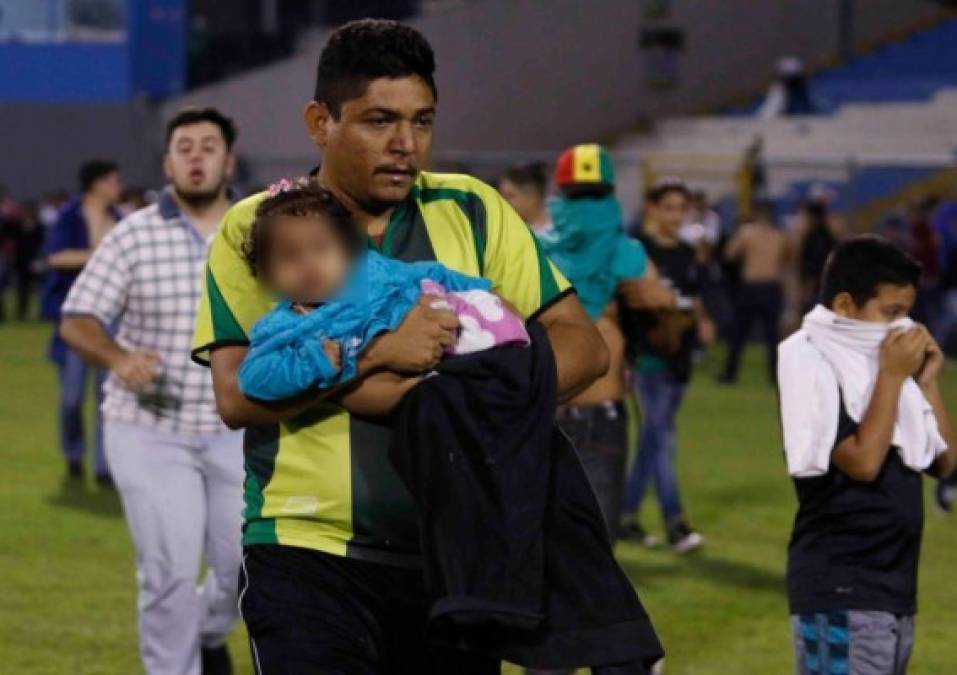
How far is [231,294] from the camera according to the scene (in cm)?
460

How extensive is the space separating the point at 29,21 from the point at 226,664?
32137 millimetres

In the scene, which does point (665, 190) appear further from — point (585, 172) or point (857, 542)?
point (857, 542)

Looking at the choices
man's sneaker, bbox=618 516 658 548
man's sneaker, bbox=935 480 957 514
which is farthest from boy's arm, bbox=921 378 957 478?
man's sneaker, bbox=935 480 957 514

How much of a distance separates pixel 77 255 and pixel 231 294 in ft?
33.1

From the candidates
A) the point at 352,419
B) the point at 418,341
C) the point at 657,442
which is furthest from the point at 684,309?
the point at 418,341

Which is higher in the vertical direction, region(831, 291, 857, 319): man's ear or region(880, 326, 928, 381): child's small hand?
region(831, 291, 857, 319): man's ear

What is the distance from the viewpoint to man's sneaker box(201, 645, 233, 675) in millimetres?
8117

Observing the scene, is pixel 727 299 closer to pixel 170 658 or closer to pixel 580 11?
pixel 580 11

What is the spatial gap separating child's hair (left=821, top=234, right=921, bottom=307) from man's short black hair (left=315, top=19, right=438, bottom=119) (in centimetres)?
218

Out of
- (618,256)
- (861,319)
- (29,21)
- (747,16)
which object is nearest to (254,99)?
(29,21)

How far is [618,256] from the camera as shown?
931cm

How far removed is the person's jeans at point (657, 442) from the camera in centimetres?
1257

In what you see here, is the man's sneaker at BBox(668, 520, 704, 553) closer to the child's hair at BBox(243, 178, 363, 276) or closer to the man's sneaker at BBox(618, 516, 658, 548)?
the man's sneaker at BBox(618, 516, 658, 548)

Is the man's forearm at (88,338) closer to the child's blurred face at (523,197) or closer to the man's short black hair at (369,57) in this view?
the child's blurred face at (523,197)
